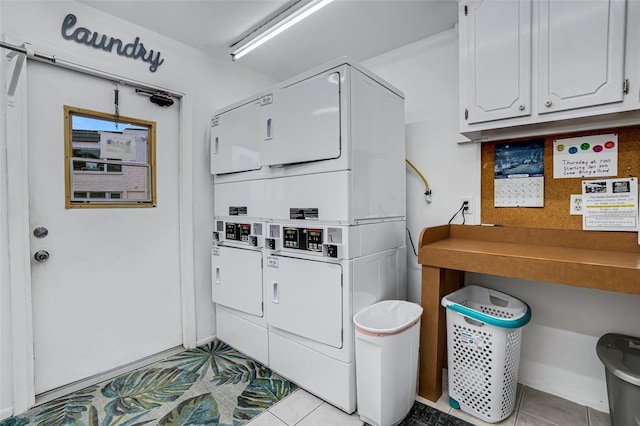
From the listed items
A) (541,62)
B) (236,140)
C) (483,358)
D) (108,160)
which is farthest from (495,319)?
(108,160)

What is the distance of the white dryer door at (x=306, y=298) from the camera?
1.88m

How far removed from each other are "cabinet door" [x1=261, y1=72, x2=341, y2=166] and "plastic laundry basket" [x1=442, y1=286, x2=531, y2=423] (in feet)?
4.14

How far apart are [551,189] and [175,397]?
289 centimetres

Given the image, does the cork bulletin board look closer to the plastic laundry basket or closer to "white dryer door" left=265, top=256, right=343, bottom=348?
the plastic laundry basket

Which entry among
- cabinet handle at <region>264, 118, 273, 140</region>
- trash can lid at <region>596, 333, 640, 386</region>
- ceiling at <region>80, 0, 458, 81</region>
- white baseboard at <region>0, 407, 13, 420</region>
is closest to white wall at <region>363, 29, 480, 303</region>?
ceiling at <region>80, 0, 458, 81</region>

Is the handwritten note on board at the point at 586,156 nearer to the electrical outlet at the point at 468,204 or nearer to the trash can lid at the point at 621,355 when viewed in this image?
the electrical outlet at the point at 468,204

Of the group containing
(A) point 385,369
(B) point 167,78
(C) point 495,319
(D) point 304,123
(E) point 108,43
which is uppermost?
(E) point 108,43

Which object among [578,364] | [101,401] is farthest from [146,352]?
[578,364]

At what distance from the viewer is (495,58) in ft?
6.01

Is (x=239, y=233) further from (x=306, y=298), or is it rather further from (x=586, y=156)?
(x=586, y=156)

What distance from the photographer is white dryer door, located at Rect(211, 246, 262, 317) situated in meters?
2.40

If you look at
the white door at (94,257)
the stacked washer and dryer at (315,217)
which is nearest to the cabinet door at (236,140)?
the stacked washer and dryer at (315,217)

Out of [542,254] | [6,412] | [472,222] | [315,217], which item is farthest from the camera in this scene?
[472,222]

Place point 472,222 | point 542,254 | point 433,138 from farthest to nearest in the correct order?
1. point 433,138
2. point 472,222
3. point 542,254
